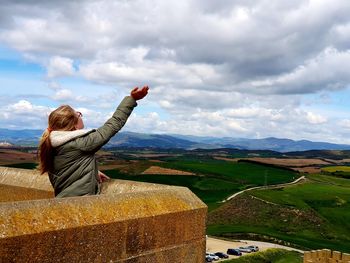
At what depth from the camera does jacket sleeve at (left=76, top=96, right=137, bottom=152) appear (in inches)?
187

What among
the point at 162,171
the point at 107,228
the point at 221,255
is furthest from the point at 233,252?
the point at 162,171

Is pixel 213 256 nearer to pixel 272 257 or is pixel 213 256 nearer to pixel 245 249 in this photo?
pixel 245 249

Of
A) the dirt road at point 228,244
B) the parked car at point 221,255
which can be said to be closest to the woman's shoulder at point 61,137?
the parked car at point 221,255

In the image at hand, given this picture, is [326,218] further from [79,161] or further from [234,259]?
[79,161]

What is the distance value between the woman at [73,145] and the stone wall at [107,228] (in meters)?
0.72

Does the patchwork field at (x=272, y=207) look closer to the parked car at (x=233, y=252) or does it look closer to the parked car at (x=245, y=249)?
the parked car at (x=245, y=249)

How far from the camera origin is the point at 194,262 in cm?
484

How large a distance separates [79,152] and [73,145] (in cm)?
11

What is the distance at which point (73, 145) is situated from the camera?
15.5 feet

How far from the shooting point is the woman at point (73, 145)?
15.5 feet

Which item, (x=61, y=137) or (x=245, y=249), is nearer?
(x=61, y=137)

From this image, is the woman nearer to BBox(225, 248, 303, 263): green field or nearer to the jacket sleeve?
the jacket sleeve

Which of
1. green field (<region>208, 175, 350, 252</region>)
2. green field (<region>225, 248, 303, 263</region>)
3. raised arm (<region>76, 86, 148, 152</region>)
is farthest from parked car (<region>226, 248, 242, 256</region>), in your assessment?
raised arm (<region>76, 86, 148, 152</region>)

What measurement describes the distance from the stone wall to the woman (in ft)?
2.36
